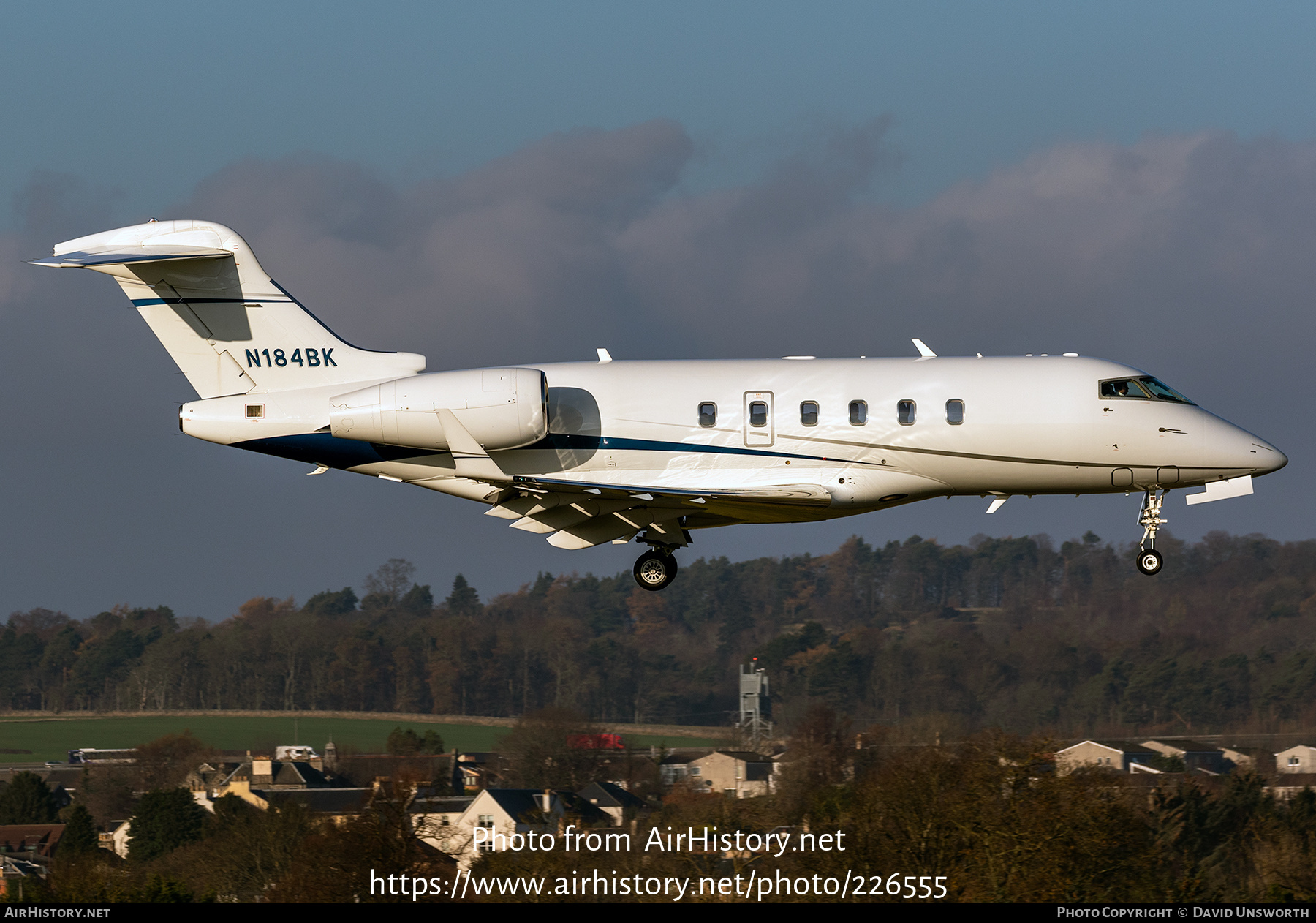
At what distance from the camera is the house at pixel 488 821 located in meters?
43.5

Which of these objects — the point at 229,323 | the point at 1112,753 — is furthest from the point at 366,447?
the point at 1112,753

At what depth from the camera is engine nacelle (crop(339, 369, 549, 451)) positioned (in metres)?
23.5

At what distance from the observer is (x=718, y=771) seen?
2436 inches

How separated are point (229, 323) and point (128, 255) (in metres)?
2.07

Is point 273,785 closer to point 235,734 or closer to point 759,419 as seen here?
point 235,734

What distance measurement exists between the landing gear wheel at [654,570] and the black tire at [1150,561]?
8.12 meters

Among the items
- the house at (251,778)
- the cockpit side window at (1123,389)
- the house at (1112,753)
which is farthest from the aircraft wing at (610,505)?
the house at (251,778)

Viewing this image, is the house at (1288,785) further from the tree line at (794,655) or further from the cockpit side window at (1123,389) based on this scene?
the cockpit side window at (1123,389)

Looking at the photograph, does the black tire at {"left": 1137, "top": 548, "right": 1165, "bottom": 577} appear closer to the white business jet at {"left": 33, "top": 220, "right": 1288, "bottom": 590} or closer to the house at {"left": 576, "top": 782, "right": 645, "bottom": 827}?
the white business jet at {"left": 33, "top": 220, "right": 1288, "bottom": 590}

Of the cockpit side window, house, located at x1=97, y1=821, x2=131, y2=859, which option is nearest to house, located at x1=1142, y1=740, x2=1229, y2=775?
the cockpit side window

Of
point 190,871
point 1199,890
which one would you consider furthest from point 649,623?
point 1199,890

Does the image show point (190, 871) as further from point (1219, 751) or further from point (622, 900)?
point (1219, 751)

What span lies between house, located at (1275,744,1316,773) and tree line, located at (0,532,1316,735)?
4.49 m

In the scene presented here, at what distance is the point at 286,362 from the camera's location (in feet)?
85.4
